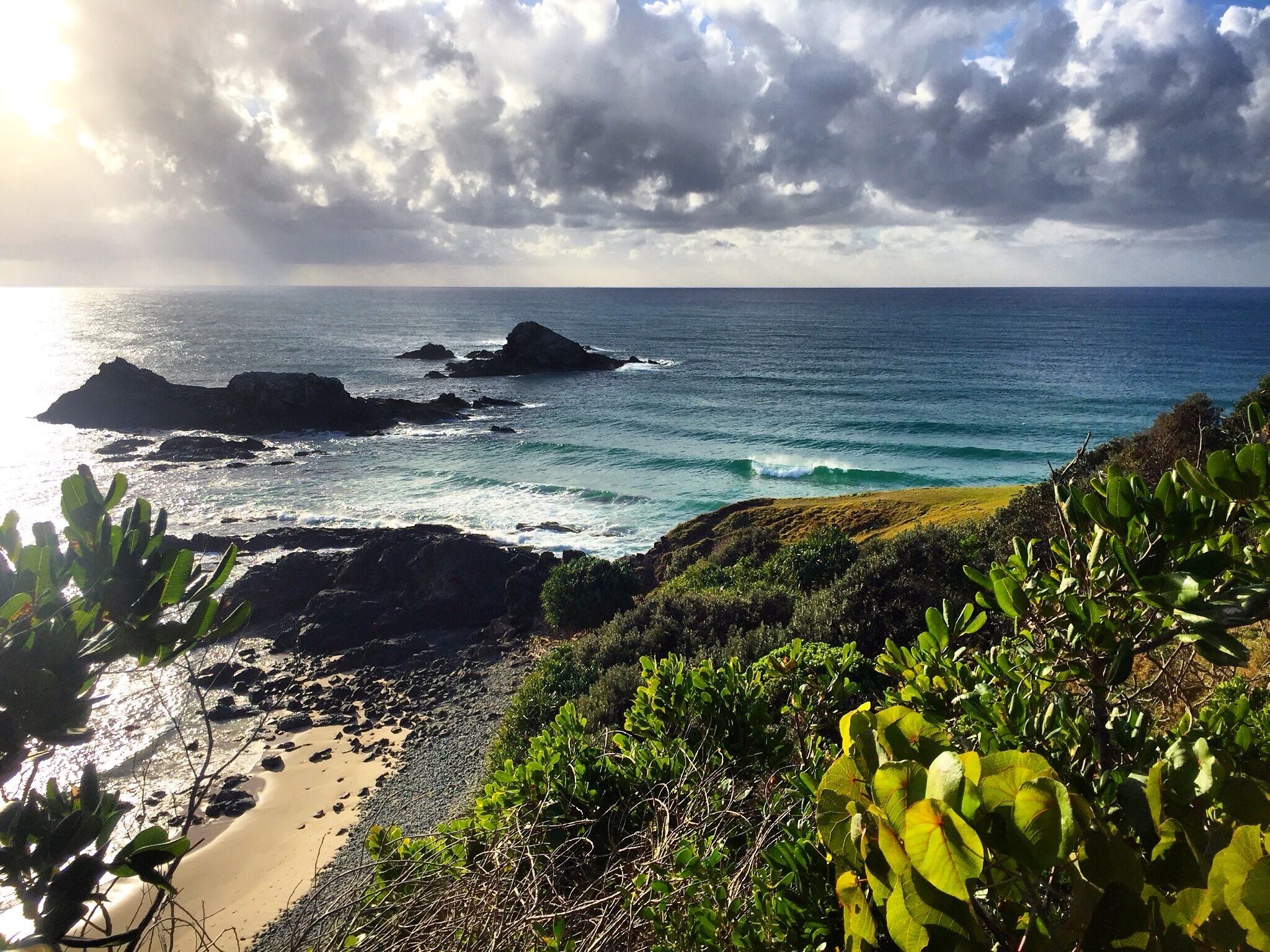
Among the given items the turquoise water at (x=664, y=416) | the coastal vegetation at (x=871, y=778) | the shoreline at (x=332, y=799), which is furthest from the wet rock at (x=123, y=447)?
the coastal vegetation at (x=871, y=778)

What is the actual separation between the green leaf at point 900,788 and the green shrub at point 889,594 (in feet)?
28.4

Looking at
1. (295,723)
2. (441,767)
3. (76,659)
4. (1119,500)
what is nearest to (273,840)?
(441,767)

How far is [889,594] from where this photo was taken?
10789 millimetres

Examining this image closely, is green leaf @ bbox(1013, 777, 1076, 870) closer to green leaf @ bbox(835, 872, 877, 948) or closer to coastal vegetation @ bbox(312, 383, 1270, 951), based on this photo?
coastal vegetation @ bbox(312, 383, 1270, 951)

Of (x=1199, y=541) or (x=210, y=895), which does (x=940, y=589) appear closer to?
(x=1199, y=541)

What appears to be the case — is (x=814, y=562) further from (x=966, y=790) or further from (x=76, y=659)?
(x=966, y=790)

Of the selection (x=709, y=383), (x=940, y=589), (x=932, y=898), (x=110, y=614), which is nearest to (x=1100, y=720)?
(x=932, y=898)

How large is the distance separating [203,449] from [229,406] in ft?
25.3

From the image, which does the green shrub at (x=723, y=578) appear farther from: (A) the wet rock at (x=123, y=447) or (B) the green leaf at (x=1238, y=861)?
(A) the wet rock at (x=123, y=447)

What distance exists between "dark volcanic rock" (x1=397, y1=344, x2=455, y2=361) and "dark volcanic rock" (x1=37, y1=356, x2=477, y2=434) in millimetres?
33824

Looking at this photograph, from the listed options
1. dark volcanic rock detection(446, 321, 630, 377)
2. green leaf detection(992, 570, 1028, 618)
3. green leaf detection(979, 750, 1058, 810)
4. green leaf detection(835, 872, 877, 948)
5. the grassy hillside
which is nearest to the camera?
green leaf detection(979, 750, 1058, 810)

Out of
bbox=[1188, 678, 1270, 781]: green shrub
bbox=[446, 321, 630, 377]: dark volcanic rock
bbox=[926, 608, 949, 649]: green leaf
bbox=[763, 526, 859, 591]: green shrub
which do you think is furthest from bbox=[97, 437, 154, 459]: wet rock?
bbox=[1188, 678, 1270, 781]: green shrub

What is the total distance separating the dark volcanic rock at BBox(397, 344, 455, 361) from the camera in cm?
8331

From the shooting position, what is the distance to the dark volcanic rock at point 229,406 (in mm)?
47156
